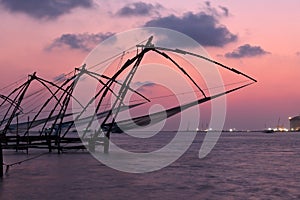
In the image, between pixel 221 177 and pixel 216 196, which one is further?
pixel 221 177

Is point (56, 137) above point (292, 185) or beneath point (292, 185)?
above

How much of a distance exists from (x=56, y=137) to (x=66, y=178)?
13113mm

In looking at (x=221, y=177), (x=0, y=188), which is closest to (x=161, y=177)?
(x=221, y=177)

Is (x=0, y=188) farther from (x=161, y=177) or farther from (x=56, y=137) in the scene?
(x=56, y=137)

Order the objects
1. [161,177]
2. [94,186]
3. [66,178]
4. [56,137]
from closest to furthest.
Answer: [94,186] → [66,178] → [161,177] → [56,137]

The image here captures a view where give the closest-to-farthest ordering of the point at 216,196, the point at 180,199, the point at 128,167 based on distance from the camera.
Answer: the point at 180,199
the point at 216,196
the point at 128,167

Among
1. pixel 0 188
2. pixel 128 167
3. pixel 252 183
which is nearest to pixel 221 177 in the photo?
pixel 252 183

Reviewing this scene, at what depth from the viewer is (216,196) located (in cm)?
1427

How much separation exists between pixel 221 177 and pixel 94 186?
21.9 feet

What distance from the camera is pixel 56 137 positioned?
29969mm

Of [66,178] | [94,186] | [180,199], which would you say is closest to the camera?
[180,199]

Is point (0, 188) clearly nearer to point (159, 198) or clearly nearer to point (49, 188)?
point (49, 188)

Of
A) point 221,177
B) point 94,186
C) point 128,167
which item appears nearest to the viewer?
point 94,186

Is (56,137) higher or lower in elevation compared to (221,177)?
higher
